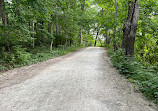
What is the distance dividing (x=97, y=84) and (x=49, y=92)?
195 centimetres

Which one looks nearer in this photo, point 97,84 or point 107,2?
point 97,84

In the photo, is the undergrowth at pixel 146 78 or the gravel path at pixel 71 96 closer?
the gravel path at pixel 71 96

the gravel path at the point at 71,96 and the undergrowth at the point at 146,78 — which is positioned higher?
the undergrowth at the point at 146,78

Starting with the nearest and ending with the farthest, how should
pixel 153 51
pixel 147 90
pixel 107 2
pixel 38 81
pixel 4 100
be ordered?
pixel 4 100, pixel 147 90, pixel 38 81, pixel 153 51, pixel 107 2

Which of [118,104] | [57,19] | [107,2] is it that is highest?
[107,2]

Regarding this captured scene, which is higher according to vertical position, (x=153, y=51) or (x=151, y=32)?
(x=151, y=32)

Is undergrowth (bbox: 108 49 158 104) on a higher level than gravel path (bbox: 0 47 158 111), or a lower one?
higher

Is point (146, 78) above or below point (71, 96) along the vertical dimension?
above

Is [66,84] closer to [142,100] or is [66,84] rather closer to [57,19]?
[142,100]

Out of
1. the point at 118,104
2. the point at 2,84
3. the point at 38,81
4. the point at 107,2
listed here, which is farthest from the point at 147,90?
the point at 107,2

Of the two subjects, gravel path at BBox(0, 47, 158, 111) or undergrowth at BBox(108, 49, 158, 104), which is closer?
gravel path at BBox(0, 47, 158, 111)

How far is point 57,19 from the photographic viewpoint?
1216 centimetres

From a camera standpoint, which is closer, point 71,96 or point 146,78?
point 71,96

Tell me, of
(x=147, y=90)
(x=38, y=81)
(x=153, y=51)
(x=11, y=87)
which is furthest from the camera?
(x=153, y=51)
